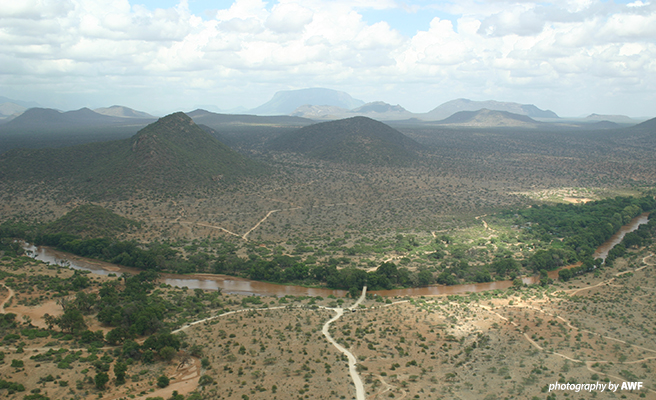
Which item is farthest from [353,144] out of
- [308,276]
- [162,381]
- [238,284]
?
[162,381]

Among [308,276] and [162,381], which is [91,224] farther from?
[162,381]

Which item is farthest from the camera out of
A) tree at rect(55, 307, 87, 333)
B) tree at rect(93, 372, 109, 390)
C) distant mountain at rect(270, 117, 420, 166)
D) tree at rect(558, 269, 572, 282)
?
distant mountain at rect(270, 117, 420, 166)

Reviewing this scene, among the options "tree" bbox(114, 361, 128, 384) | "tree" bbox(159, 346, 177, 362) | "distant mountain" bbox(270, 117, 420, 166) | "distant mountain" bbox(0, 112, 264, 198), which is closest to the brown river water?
"tree" bbox(159, 346, 177, 362)

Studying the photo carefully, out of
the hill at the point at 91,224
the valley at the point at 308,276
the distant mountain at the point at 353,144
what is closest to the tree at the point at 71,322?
the valley at the point at 308,276

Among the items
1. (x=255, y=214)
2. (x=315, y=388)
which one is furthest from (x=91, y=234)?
(x=315, y=388)

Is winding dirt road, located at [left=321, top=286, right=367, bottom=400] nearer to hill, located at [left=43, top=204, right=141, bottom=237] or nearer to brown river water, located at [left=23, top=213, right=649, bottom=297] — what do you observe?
brown river water, located at [left=23, top=213, right=649, bottom=297]

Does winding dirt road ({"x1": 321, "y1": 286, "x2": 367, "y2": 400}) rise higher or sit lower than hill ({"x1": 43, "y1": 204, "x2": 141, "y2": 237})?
lower

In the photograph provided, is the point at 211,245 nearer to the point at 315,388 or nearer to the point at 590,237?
the point at 315,388
